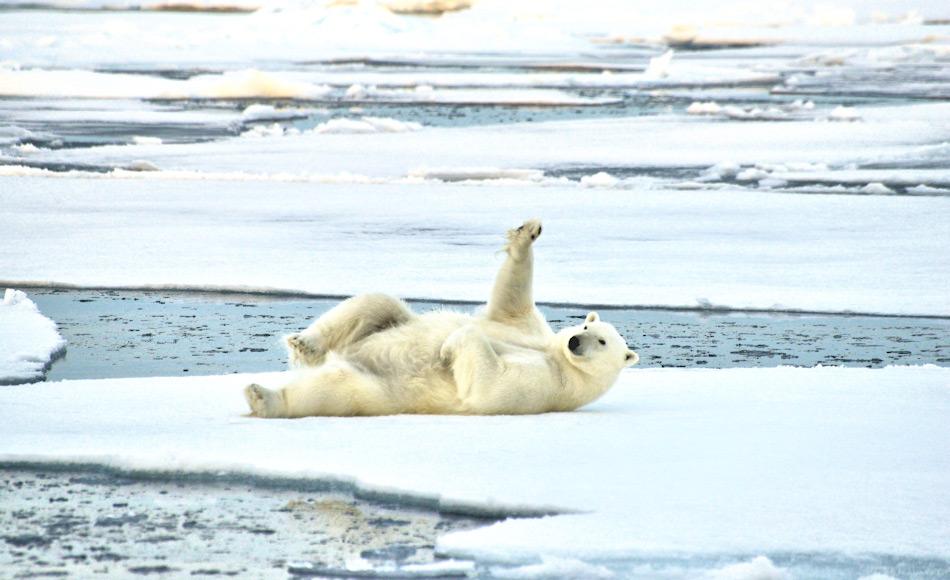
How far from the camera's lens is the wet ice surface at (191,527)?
3084 mm

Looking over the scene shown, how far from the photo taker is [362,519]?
3.43m

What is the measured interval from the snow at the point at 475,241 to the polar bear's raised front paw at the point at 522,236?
2.50 m

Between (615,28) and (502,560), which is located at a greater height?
(615,28)

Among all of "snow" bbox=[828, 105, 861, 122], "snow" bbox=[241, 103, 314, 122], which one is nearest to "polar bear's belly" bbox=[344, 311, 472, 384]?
"snow" bbox=[828, 105, 861, 122]

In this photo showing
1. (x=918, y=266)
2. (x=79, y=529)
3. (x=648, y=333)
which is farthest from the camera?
(x=918, y=266)

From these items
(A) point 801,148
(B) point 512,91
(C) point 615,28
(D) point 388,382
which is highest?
(C) point 615,28

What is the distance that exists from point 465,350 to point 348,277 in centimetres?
349

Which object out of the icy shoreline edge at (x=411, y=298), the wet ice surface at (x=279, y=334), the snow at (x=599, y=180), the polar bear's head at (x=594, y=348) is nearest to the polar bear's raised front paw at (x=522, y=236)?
the polar bear's head at (x=594, y=348)

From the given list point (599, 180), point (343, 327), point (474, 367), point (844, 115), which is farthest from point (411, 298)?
point (844, 115)

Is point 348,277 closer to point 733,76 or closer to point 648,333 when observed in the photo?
point 648,333

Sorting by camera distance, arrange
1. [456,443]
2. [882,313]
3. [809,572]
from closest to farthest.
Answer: [809,572], [456,443], [882,313]

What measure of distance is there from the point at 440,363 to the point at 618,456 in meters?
0.86

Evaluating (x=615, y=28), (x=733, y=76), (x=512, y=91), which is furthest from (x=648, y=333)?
(x=615, y=28)

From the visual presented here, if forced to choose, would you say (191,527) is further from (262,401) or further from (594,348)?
(594,348)
